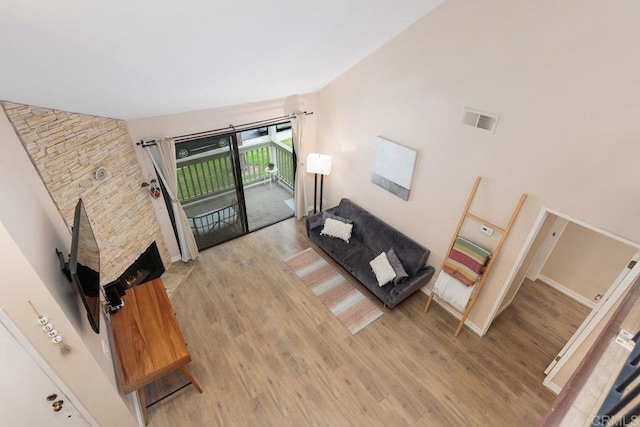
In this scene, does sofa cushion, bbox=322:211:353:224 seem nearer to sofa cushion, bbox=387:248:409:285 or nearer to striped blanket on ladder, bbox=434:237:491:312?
sofa cushion, bbox=387:248:409:285

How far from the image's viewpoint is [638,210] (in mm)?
2607

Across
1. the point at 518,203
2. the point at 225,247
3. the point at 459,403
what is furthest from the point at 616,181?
the point at 225,247

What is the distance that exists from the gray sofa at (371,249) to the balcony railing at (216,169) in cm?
161

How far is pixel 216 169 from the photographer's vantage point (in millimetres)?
5633

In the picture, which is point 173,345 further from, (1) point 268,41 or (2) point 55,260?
(1) point 268,41

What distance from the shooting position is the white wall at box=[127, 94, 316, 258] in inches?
167

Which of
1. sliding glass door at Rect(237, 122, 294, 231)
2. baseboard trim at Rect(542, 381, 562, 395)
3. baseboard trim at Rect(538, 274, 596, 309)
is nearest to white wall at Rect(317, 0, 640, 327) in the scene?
baseboard trim at Rect(542, 381, 562, 395)

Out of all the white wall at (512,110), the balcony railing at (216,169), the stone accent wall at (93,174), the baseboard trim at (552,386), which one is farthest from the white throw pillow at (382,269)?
the stone accent wall at (93,174)

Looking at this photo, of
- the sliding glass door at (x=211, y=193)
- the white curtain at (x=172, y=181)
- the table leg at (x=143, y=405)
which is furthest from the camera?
the sliding glass door at (x=211, y=193)

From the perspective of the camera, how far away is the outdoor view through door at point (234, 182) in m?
5.26

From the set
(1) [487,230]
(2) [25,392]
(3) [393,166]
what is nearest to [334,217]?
(3) [393,166]

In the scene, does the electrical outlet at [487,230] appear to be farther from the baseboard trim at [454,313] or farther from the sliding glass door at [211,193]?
the sliding glass door at [211,193]

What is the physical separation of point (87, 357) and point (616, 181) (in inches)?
173

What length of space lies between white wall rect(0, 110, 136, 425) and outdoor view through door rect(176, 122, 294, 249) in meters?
2.11
